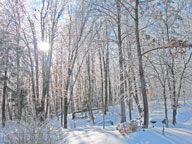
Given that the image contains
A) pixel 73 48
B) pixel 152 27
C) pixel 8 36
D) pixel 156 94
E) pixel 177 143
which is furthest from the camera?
pixel 73 48

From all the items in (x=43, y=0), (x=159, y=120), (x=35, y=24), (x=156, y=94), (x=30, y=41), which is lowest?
(x=159, y=120)

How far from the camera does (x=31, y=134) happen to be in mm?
4445

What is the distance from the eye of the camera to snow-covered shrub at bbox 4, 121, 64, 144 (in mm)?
4414

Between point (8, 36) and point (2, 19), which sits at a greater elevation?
point (2, 19)

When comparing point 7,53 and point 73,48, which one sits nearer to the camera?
point 7,53

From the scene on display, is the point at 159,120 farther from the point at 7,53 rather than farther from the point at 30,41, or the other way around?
the point at 7,53

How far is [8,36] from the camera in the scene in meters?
10.8

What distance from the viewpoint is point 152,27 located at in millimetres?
6984

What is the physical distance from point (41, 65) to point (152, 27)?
750 centimetres

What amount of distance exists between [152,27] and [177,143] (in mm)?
4656

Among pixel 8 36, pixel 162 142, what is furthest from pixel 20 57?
pixel 162 142

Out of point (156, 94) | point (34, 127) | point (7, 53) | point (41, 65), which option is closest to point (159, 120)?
point (156, 94)

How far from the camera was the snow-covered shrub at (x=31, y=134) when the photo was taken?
4.41 metres

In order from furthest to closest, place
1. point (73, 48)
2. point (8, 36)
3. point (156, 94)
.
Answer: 1. point (73, 48)
2. point (8, 36)
3. point (156, 94)
